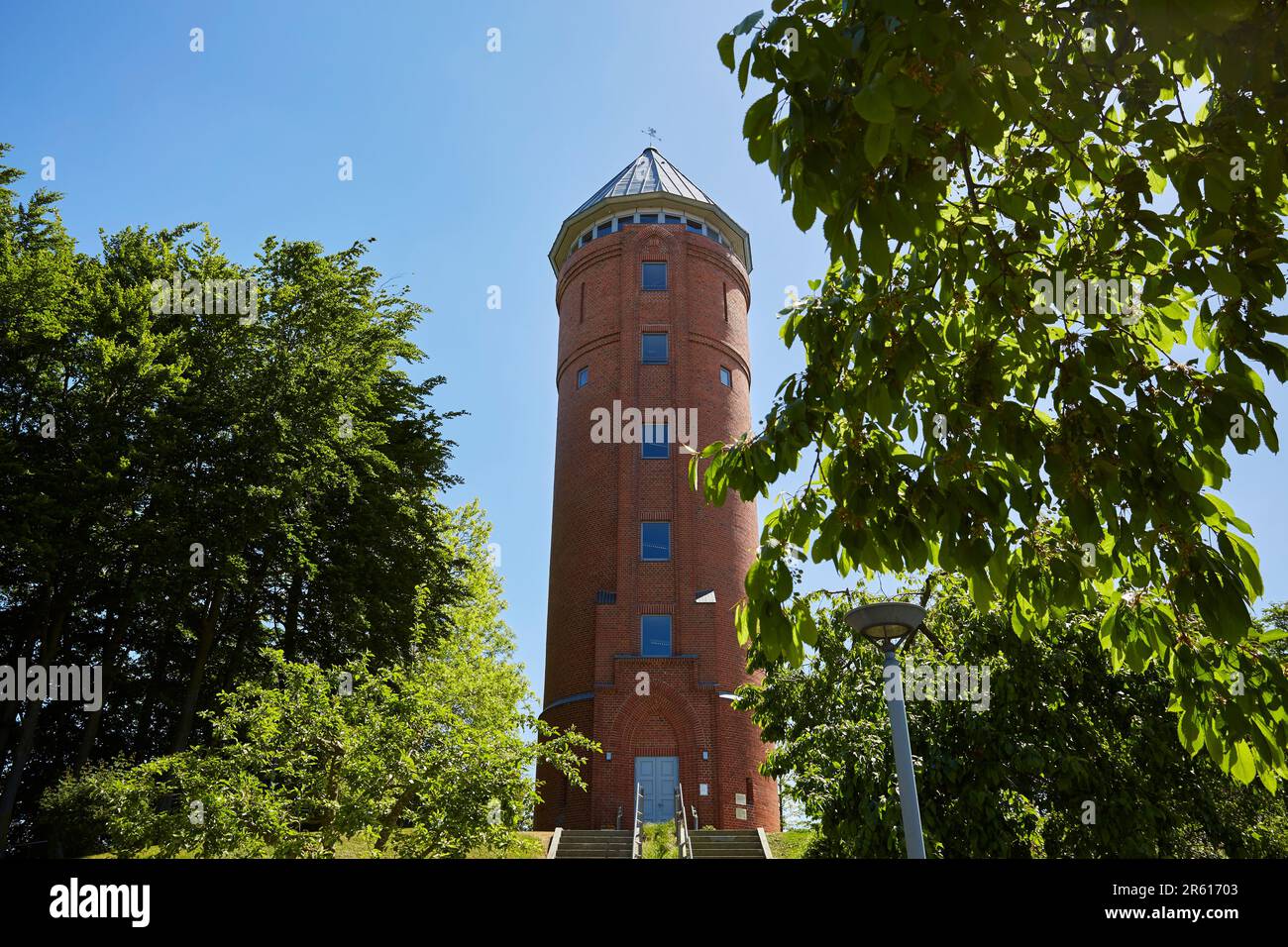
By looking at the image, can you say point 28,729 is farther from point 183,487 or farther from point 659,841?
point 659,841

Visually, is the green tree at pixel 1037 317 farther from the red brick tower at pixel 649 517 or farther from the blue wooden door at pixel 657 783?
the blue wooden door at pixel 657 783

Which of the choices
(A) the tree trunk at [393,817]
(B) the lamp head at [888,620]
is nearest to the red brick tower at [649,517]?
(A) the tree trunk at [393,817]

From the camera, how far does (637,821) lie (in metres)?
23.5

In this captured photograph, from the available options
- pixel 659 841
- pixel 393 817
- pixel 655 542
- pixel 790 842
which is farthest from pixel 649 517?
pixel 393 817

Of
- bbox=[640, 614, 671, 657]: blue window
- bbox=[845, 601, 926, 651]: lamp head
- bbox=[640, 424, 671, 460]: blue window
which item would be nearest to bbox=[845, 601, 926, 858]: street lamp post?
bbox=[845, 601, 926, 651]: lamp head

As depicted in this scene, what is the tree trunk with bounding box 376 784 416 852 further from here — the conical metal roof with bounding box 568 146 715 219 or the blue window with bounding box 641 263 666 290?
the conical metal roof with bounding box 568 146 715 219

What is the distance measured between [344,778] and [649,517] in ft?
61.1

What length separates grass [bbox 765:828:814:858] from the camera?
21702 millimetres

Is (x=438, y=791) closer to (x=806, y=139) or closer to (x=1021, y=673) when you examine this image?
(x=1021, y=673)

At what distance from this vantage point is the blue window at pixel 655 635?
2917 cm

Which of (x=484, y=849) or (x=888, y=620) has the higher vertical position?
(x=888, y=620)

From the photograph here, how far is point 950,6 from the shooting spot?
271 cm

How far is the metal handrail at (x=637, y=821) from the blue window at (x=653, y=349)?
1583 centimetres
